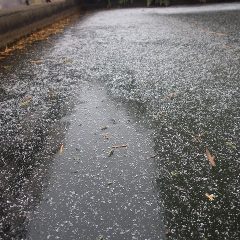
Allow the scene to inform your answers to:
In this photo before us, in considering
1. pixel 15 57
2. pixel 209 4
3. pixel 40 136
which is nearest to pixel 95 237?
pixel 40 136

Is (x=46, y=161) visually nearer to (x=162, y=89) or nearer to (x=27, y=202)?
(x=27, y=202)

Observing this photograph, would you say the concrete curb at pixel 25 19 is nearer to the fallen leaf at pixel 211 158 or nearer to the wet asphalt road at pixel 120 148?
the wet asphalt road at pixel 120 148

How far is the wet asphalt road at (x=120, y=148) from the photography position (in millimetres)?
1271

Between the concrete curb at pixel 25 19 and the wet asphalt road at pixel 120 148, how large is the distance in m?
1.01

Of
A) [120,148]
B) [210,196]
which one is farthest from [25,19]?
[210,196]

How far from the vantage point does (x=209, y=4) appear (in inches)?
360

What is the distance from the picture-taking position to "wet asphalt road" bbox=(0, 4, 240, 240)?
127 centimetres

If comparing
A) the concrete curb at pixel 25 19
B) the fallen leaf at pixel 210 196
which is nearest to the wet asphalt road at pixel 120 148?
the fallen leaf at pixel 210 196

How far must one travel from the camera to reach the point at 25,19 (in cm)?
529

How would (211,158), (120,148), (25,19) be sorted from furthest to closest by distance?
(25,19), (120,148), (211,158)

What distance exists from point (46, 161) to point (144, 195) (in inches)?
23.7

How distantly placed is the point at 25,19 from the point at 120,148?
4253 millimetres

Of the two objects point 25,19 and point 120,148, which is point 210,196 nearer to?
point 120,148

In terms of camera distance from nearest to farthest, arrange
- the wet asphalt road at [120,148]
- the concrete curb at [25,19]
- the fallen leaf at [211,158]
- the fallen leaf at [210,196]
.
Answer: the wet asphalt road at [120,148] < the fallen leaf at [210,196] < the fallen leaf at [211,158] < the concrete curb at [25,19]
